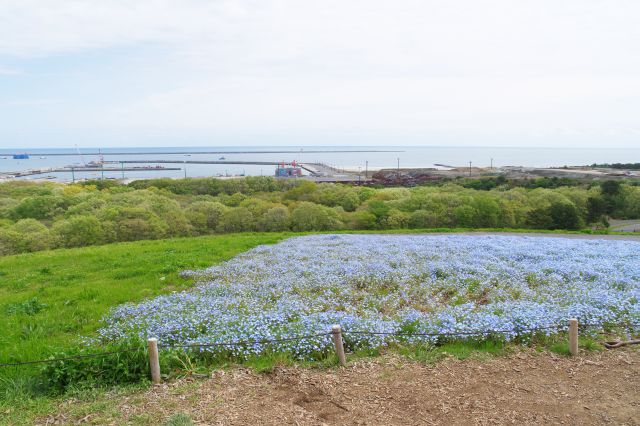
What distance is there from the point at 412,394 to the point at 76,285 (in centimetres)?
1301

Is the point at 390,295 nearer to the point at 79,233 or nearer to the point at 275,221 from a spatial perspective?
the point at 275,221

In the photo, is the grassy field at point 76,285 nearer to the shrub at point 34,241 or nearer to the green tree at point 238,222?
the shrub at point 34,241

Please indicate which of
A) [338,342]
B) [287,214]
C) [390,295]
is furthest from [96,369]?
[287,214]

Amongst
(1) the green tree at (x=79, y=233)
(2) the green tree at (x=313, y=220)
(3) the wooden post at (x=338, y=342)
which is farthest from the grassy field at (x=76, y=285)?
(2) the green tree at (x=313, y=220)

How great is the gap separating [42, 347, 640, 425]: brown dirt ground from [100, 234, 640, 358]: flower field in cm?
92

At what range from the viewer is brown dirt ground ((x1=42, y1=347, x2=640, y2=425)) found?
21.9 feet

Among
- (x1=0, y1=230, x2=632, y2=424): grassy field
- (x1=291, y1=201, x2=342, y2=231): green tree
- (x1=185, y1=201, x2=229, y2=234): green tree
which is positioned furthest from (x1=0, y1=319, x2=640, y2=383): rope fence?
(x1=185, y1=201, x2=229, y2=234): green tree

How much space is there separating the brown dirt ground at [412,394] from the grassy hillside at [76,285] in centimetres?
400

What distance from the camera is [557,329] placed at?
30.9 feet

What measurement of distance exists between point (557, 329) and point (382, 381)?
4.38 meters

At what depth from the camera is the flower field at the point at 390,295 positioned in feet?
31.3

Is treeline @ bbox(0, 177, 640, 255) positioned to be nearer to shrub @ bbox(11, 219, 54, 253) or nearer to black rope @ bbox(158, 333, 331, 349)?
shrub @ bbox(11, 219, 54, 253)

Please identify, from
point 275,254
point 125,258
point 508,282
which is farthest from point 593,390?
point 125,258

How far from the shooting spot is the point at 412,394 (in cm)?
736
